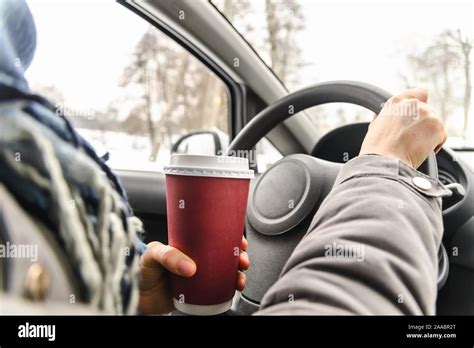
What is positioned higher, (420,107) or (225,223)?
(420,107)

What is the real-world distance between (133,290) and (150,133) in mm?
748

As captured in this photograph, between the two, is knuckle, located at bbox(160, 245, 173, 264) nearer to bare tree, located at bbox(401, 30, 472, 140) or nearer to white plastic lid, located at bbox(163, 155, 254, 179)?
white plastic lid, located at bbox(163, 155, 254, 179)

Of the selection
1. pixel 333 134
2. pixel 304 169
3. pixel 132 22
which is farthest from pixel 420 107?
pixel 132 22

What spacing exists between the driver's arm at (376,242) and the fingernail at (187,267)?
126 mm

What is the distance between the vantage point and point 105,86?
1.02m

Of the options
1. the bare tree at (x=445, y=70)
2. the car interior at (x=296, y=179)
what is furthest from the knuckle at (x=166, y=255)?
the bare tree at (x=445, y=70)

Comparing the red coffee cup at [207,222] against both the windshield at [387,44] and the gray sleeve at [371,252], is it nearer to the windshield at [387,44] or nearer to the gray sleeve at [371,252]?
the gray sleeve at [371,252]

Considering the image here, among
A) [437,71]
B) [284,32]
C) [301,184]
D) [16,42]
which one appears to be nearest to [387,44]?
[437,71]

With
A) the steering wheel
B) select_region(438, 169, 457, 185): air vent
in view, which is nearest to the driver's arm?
the steering wheel

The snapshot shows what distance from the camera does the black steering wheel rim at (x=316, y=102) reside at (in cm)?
71

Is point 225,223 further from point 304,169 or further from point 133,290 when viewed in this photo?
point 304,169
